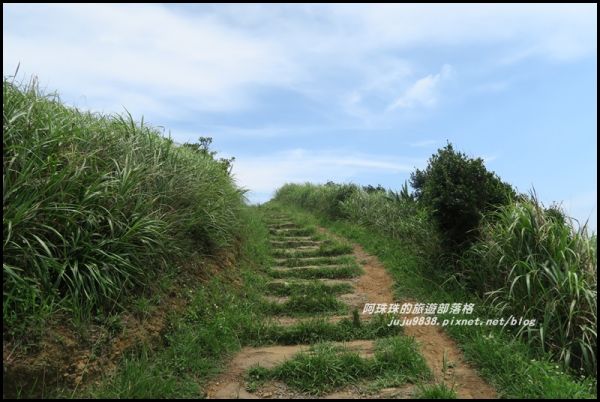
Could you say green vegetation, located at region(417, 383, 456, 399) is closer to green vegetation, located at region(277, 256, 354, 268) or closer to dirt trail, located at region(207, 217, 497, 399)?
dirt trail, located at region(207, 217, 497, 399)

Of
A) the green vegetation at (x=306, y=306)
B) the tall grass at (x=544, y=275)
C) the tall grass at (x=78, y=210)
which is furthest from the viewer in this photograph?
the green vegetation at (x=306, y=306)

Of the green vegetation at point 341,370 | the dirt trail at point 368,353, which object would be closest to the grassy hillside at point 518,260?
the dirt trail at point 368,353

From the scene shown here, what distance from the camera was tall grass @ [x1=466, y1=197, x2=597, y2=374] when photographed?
3898 mm

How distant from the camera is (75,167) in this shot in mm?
3953

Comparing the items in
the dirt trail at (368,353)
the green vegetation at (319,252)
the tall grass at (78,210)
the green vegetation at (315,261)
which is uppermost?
the tall grass at (78,210)

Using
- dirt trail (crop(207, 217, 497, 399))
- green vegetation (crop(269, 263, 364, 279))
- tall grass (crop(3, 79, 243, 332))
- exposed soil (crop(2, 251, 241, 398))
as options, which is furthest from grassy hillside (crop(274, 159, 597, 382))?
exposed soil (crop(2, 251, 241, 398))

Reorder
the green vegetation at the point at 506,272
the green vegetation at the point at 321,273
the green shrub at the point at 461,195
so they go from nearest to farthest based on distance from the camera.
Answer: the green vegetation at the point at 506,272, the green shrub at the point at 461,195, the green vegetation at the point at 321,273

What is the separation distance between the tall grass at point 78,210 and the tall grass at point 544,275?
3604 millimetres

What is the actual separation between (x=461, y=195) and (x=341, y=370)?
10.1 ft

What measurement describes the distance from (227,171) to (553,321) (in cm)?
617

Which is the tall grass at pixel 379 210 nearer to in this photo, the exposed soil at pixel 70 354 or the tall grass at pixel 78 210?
the tall grass at pixel 78 210

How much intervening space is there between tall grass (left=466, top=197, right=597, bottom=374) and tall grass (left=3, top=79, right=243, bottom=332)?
360cm

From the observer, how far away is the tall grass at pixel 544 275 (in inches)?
153

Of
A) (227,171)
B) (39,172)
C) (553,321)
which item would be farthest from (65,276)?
(227,171)
